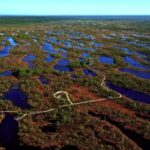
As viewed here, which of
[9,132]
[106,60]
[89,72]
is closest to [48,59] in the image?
[106,60]

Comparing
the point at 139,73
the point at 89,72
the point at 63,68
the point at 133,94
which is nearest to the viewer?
the point at 133,94

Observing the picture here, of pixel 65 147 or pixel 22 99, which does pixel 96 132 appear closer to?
pixel 65 147

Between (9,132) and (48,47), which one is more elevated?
(9,132)

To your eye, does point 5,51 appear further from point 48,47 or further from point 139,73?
point 139,73

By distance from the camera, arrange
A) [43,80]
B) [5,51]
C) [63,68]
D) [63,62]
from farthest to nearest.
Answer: [5,51], [63,62], [63,68], [43,80]

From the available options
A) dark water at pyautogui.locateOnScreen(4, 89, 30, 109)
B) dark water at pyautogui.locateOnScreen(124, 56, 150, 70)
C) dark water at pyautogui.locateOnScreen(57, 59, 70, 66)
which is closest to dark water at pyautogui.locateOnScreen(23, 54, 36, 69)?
dark water at pyautogui.locateOnScreen(57, 59, 70, 66)

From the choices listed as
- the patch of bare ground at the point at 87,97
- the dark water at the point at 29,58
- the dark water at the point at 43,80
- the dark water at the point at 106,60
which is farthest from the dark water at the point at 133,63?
the dark water at the point at 29,58

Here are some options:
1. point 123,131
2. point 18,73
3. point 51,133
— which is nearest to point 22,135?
point 51,133

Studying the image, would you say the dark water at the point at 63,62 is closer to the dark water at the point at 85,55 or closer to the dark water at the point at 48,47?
the dark water at the point at 85,55
